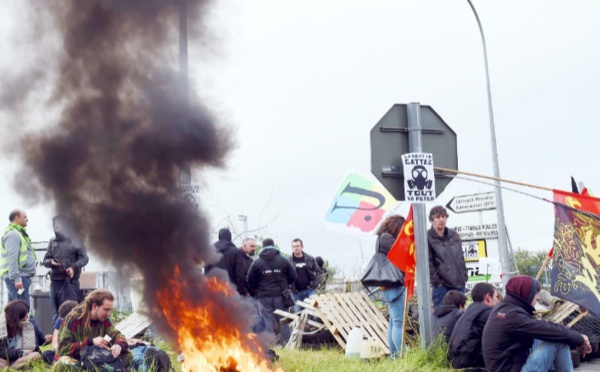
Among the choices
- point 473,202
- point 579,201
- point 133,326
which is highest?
point 473,202

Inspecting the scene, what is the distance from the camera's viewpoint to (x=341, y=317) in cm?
1070

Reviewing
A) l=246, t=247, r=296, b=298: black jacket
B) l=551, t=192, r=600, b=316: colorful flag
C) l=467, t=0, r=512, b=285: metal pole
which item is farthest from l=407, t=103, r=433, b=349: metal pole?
l=467, t=0, r=512, b=285: metal pole

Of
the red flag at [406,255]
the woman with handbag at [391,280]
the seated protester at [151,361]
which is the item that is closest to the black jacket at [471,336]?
the red flag at [406,255]

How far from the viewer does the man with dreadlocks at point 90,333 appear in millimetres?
7484

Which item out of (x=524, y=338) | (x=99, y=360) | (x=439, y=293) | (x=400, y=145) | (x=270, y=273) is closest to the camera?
(x=524, y=338)

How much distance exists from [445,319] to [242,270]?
4222 mm

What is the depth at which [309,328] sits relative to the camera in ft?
37.3

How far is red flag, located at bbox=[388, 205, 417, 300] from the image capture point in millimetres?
8422

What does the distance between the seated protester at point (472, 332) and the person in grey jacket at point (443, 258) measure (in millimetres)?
1185

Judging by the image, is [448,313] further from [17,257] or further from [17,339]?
[17,257]

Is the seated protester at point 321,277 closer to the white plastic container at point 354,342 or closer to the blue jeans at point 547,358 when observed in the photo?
the white plastic container at point 354,342

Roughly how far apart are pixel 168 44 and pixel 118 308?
22.7ft

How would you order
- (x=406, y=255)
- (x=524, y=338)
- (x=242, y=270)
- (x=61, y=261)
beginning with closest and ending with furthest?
(x=524, y=338) < (x=406, y=255) < (x=61, y=261) < (x=242, y=270)

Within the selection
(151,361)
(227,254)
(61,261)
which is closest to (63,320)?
(61,261)
